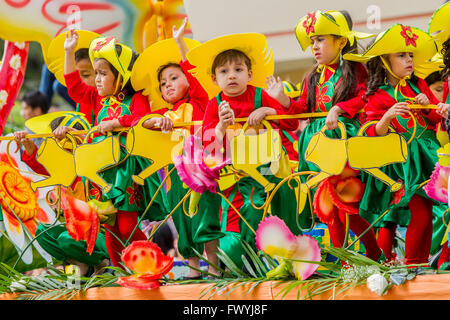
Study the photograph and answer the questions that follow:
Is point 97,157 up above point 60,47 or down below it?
below

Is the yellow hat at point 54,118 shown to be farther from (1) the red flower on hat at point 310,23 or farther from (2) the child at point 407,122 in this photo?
(2) the child at point 407,122

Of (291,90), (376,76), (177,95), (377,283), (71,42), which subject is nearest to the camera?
(377,283)

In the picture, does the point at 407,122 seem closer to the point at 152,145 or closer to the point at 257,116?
the point at 257,116

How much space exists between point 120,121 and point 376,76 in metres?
1.43

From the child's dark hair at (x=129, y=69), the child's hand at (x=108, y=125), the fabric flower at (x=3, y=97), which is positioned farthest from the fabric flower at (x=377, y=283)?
the fabric flower at (x=3, y=97)

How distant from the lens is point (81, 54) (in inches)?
196

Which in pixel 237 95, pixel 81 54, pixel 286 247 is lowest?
pixel 286 247

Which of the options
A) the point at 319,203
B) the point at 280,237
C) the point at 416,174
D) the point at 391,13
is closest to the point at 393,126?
the point at 416,174

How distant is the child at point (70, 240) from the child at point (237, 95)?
3.19ft

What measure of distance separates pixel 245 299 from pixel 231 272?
8.6 inches

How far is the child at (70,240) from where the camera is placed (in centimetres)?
471

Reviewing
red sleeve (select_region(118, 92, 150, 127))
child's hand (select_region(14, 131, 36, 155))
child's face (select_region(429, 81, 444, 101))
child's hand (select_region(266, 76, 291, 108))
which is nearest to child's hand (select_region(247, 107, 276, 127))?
child's hand (select_region(266, 76, 291, 108))

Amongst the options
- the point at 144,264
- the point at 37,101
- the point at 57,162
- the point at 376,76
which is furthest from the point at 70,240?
the point at 37,101

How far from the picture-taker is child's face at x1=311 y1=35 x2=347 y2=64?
4.07m
